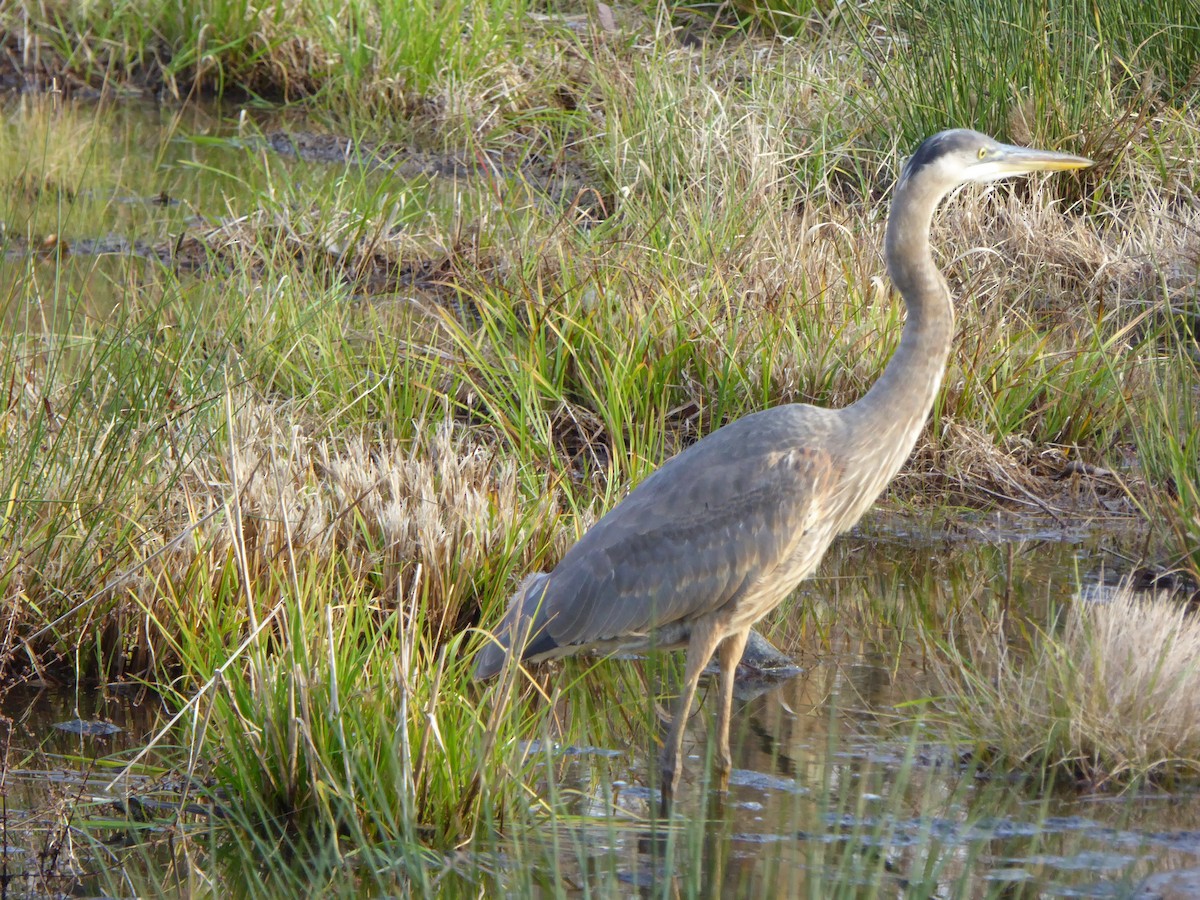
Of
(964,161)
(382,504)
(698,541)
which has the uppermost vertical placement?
(964,161)

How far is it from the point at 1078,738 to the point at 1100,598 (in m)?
1.42

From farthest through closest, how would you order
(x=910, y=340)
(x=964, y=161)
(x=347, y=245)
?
(x=347, y=245) → (x=964, y=161) → (x=910, y=340)

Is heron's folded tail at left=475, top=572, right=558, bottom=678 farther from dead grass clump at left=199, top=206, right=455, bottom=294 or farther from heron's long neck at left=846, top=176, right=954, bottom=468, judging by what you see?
dead grass clump at left=199, top=206, right=455, bottom=294

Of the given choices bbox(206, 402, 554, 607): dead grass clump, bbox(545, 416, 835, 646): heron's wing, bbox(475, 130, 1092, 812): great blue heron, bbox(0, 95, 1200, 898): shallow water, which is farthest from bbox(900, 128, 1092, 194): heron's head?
bbox(206, 402, 554, 607): dead grass clump

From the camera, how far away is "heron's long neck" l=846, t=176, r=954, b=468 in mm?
4613

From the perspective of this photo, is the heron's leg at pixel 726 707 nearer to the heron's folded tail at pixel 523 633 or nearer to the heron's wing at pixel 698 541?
the heron's wing at pixel 698 541

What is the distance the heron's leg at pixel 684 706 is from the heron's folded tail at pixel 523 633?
401 millimetres

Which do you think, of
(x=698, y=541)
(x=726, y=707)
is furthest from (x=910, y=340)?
(x=726, y=707)

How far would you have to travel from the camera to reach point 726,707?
14.4 ft

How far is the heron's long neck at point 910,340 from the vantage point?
182 inches

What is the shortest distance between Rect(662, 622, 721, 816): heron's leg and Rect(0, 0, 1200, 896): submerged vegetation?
0.23 metres

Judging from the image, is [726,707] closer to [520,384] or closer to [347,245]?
[520,384]

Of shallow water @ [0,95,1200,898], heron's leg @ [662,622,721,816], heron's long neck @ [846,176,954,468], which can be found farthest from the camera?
heron's long neck @ [846,176,954,468]

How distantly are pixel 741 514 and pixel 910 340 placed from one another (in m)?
0.72
